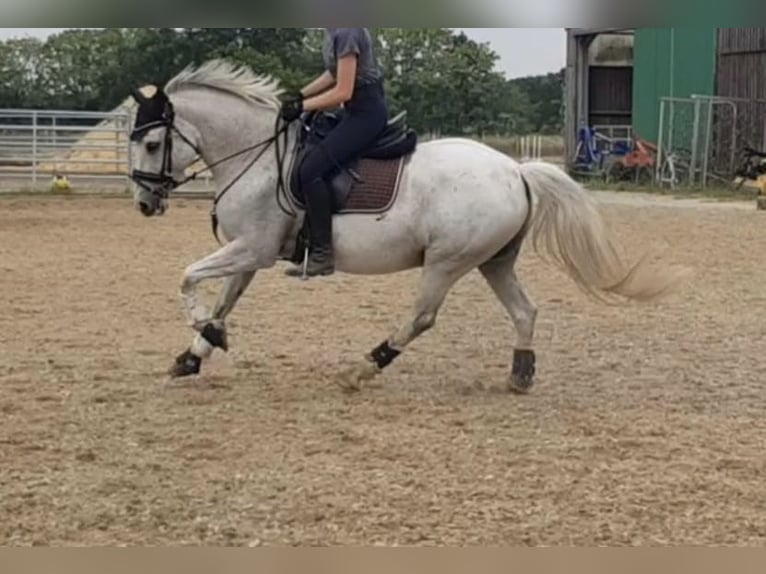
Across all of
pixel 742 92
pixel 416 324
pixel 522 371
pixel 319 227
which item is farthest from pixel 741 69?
pixel 319 227

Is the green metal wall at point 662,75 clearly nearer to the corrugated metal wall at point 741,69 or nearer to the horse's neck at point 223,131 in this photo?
the corrugated metal wall at point 741,69

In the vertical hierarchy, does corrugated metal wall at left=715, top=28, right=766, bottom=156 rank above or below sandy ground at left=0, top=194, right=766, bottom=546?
above

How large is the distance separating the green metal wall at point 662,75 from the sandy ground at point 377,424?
16646mm

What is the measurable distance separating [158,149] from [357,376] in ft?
4.82

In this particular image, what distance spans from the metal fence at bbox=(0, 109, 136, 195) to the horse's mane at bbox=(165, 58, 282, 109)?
17583 millimetres

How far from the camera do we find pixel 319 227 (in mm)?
5414

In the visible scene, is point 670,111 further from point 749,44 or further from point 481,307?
point 481,307

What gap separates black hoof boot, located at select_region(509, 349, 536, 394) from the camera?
18.3 ft

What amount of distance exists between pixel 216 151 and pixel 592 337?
2902mm

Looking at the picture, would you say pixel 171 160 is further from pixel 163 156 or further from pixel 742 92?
pixel 742 92

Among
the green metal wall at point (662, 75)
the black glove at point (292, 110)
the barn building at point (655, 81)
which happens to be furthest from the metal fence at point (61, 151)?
the black glove at point (292, 110)

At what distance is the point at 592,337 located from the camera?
7.25 meters

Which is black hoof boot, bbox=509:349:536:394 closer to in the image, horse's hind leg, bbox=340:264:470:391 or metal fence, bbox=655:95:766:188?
horse's hind leg, bbox=340:264:470:391

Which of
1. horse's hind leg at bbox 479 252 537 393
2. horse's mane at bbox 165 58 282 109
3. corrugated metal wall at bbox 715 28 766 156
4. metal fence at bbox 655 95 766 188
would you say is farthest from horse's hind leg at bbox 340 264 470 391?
corrugated metal wall at bbox 715 28 766 156
